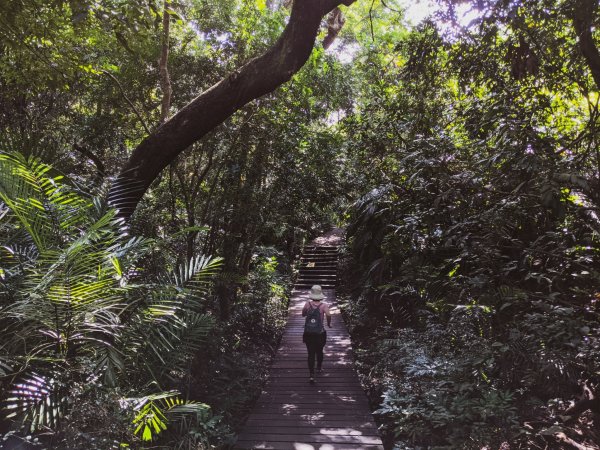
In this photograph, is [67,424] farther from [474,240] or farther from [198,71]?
[198,71]

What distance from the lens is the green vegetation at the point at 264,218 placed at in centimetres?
263

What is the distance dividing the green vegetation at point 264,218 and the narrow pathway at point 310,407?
0.28 meters

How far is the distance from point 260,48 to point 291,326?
5.26 meters

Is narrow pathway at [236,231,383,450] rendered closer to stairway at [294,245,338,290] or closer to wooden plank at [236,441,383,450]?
wooden plank at [236,441,383,450]

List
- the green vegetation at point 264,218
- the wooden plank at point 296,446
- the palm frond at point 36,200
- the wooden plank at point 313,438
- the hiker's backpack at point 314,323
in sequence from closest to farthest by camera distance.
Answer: the palm frond at point 36,200 → the green vegetation at point 264,218 → the wooden plank at point 296,446 → the wooden plank at point 313,438 → the hiker's backpack at point 314,323

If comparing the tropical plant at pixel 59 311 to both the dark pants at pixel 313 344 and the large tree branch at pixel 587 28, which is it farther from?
the large tree branch at pixel 587 28

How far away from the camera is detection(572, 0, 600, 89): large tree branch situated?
3.11 metres

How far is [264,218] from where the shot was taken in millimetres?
7465

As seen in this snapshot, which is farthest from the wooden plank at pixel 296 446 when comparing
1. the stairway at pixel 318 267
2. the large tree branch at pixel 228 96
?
the stairway at pixel 318 267

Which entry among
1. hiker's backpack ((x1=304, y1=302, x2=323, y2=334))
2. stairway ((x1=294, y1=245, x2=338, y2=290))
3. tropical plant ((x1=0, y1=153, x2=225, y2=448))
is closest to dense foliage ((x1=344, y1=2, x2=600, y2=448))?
hiker's backpack ((x1=304, y1=302, x2=323, y2=334))

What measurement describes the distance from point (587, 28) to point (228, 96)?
2873mm

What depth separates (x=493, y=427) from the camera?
3.39 metres

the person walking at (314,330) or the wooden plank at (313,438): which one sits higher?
the person walking at (314,330)

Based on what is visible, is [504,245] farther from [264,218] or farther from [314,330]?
[264,218]
